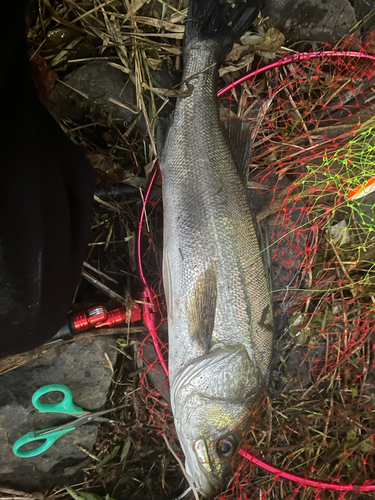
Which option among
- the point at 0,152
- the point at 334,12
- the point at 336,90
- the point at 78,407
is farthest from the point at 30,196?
the point at 334,12

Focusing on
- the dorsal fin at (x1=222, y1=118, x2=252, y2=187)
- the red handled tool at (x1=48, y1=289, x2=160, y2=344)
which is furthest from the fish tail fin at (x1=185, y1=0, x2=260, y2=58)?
the red handled tool at (x1=48, y1=289, x2=160, y2=344)

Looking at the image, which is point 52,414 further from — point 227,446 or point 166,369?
point 227,446

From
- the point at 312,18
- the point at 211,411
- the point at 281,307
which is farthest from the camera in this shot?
the point at 312,18

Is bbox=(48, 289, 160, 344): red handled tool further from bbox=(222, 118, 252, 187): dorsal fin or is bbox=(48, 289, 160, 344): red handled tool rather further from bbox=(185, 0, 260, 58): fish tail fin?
bbox=(185, 0, 260, 58): fish tail fin

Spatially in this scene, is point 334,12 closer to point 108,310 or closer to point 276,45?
point 276,45

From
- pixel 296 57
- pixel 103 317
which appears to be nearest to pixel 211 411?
pixel 103 317

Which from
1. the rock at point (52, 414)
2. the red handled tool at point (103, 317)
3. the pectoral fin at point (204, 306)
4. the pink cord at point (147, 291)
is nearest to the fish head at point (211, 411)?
the pectoral fin at point (204, 306)

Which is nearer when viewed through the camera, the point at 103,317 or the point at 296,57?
the point at 103,317
